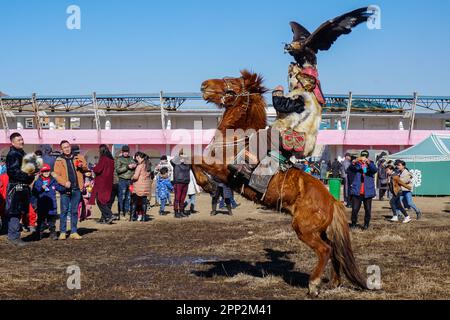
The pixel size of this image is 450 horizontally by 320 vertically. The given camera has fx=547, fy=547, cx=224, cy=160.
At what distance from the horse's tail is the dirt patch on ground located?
210 mm

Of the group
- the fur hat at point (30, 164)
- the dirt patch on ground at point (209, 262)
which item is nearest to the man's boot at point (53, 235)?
the dirt patch on ground at point (209, 262)

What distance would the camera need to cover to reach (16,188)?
11602 mm

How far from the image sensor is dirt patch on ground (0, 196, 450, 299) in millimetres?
7426

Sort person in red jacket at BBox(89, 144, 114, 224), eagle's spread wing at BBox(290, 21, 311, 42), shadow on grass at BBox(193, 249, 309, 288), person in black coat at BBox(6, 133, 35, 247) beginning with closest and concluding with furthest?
eagle's spread wing at BBox(290, 21, 311, 42) < shadow on grass at BBox(193, 249, 309, 288) < person in black coat at BBox(6, 133, 35, 247) < person in red jacket at BBox(89, 144, 114, 224)

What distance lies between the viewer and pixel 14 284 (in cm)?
788

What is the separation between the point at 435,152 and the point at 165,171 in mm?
15422

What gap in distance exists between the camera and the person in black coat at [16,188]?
11523mm

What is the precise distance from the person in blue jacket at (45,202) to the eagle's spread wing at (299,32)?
709 centimetres

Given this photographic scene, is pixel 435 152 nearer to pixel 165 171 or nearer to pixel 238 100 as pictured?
pixel 165 171

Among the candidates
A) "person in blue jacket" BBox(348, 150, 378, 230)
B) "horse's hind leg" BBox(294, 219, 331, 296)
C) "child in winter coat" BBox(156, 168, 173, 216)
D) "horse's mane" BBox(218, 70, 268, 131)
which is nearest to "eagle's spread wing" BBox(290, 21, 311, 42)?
"horse's mane" BBox(218, 70, 268, 131)

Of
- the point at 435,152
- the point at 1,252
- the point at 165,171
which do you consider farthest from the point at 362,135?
the point at 1,252

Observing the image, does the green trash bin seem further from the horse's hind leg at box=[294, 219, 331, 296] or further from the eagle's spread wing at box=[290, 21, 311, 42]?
the horse's hind leg at box=[294, 219, 331, 296]

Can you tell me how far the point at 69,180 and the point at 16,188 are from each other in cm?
116

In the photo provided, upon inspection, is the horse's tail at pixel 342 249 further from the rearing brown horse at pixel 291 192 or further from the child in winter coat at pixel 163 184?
the child in winter coat at pixel 163 184
